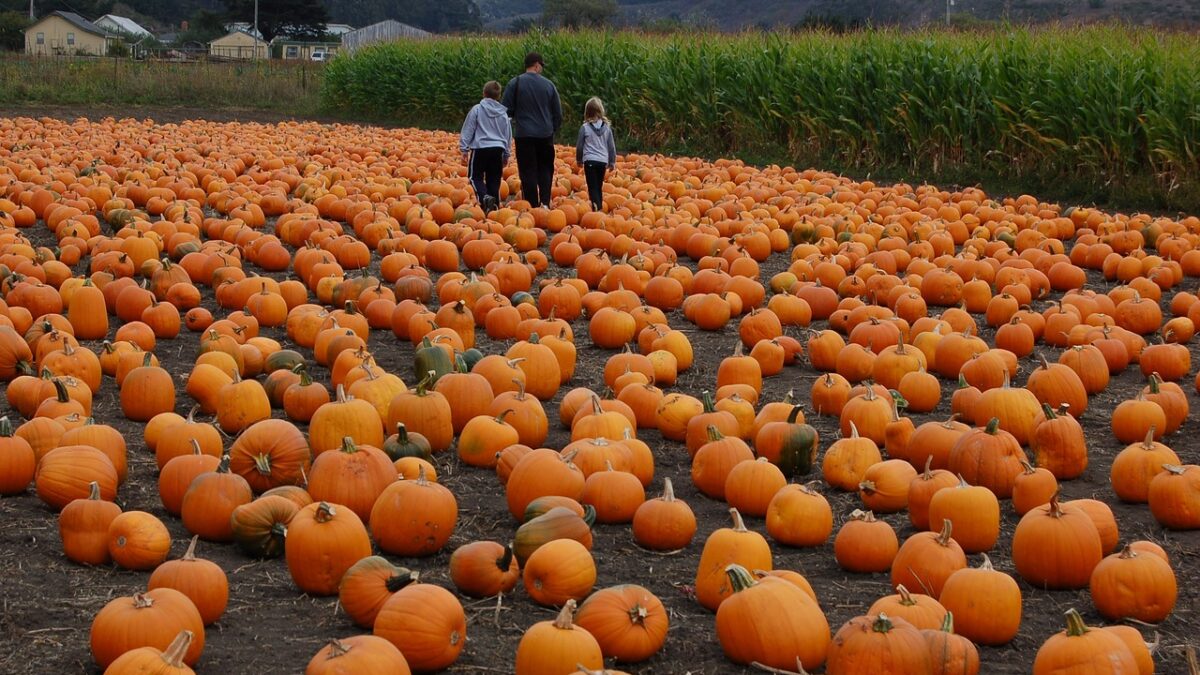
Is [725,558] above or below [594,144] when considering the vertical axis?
below

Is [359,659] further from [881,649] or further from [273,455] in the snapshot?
[273,455]

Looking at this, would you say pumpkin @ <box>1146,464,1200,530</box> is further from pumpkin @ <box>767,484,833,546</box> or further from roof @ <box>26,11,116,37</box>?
roof @ <box>26,11,116,37</box>

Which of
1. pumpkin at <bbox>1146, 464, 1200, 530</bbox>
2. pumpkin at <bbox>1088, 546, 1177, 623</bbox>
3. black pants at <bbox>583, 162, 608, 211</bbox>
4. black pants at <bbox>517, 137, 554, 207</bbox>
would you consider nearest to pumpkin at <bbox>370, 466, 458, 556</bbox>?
pumpkin at <bbox>1088, 546, 1177, 623</bbox>

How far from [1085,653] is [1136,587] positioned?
83cm

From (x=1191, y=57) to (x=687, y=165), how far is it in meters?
6.89

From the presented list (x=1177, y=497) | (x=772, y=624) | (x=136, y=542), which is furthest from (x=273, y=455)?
(x=1177, y=497)

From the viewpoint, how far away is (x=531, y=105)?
14.6 metres

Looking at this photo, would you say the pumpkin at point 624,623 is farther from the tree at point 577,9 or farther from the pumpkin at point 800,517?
the tree at point 577,9

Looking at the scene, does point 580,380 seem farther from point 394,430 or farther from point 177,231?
point 177,231

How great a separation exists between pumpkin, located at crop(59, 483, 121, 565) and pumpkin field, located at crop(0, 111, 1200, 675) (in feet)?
0.04

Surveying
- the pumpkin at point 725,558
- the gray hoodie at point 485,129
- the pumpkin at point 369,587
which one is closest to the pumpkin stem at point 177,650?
the pumpkin at point 369,587

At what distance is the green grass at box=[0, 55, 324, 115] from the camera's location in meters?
35.3

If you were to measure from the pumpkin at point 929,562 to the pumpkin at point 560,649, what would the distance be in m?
1.27

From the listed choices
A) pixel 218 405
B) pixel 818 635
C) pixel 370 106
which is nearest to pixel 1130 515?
pixel 818 635
